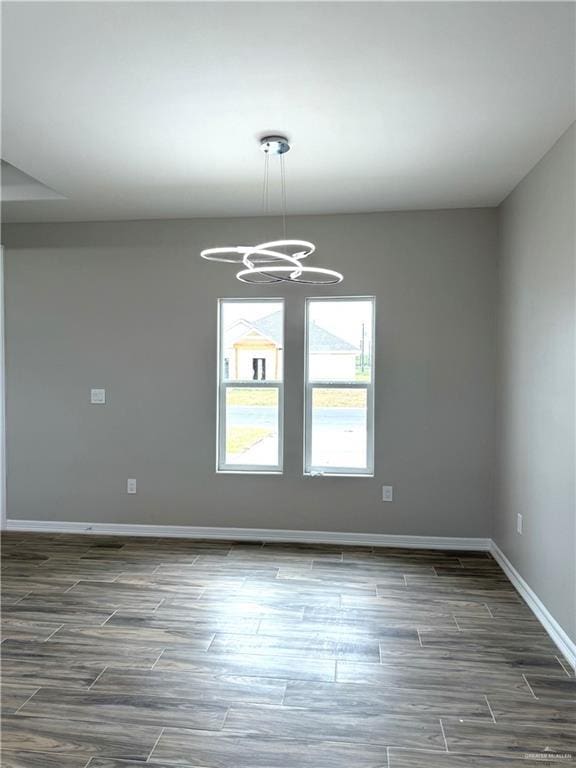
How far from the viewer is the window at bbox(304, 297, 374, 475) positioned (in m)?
4.38

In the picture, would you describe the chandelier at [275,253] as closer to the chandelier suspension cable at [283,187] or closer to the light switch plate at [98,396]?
the chandelier suspension cable at [283,187]

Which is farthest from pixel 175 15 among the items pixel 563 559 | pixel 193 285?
pixel 563 559

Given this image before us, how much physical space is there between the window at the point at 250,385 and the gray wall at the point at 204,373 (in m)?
0.11

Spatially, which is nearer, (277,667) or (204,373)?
(277,667)

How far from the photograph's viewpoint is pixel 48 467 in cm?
464

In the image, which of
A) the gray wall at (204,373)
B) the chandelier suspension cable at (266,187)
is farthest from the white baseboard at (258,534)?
the chandelier suspension cable at (266,187)

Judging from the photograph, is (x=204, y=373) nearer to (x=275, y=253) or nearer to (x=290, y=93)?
(x=275, y=253)

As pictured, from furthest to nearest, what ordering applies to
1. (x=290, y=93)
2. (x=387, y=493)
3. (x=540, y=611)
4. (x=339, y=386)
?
(x=339, y=386)
(x=387, y=493)
(x=540, y=611)
(x=290, y=93)

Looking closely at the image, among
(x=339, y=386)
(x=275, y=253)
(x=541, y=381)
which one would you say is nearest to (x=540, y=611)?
(x=541, y=381)

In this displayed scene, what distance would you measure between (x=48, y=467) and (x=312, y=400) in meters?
2.39

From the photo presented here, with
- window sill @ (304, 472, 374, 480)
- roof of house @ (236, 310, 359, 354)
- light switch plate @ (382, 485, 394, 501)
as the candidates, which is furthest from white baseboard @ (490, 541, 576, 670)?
roof of house @ (236, 310, 359, 354)

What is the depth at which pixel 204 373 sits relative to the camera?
4.48 m

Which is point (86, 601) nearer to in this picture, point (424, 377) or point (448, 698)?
point (448, 698)

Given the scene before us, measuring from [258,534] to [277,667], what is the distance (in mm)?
1932
